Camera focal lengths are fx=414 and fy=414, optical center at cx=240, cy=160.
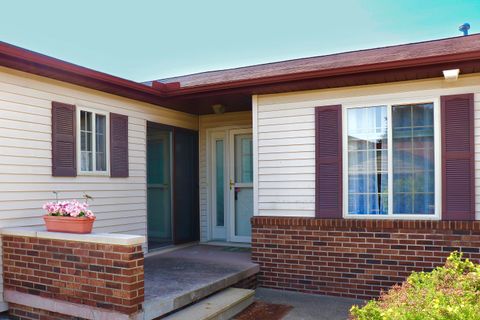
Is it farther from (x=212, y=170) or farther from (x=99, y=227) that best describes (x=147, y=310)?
(x=212, y=170)

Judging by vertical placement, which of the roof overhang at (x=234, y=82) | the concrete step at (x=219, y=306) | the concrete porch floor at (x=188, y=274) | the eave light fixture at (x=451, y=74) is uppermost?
the roof overhang at (x=234, y=82)

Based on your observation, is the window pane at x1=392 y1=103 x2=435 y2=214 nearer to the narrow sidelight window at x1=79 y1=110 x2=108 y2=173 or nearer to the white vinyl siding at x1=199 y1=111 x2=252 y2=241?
the white vinyl siding at x1=199 y1=111 x2=252 y2=241

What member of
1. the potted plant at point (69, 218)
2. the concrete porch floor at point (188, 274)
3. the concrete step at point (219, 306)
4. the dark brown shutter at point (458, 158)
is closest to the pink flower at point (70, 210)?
the potted plant at point (69, 218)

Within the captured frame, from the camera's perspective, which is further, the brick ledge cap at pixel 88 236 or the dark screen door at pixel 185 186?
the dark screen door at pixel 185 186

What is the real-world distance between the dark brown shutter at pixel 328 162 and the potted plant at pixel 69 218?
9.41ft

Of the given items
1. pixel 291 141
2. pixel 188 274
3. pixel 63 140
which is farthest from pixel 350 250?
pixel 63 140

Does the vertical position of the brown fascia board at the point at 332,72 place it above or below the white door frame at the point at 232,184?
above

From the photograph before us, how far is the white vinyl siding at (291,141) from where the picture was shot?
5328 mm

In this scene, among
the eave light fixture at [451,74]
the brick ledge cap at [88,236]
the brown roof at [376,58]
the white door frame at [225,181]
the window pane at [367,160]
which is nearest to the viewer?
the brick ledge cap at [88,236]

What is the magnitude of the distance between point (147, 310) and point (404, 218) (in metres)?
3.21

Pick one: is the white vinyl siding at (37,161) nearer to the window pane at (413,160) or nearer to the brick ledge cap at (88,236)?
the brick ledge cap at (88,236)

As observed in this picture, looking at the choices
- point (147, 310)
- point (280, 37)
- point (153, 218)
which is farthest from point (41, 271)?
point (280, 37)

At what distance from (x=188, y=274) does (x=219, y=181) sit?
2.79 m

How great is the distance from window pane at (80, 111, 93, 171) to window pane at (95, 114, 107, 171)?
0.12m
